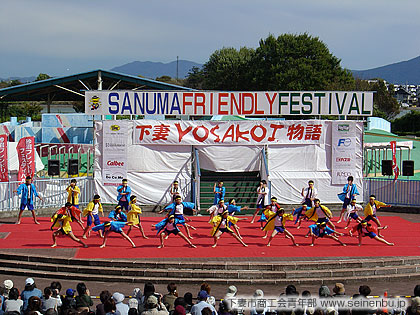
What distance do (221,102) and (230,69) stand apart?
201 feet

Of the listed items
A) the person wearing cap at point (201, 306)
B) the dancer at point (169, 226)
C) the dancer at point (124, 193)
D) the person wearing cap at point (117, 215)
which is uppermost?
the dancer at point (124, 193)

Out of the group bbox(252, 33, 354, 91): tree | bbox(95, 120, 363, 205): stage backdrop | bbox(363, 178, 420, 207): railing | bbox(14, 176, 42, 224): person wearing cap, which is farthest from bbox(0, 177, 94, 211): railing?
bbox(252, 33, 354, 91): tree

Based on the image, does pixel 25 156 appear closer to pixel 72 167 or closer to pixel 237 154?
pixel 72 167

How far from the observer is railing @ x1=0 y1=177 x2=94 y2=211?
21.6m

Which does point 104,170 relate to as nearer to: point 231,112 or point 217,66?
point 231,112

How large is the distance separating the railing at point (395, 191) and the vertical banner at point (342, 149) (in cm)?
146

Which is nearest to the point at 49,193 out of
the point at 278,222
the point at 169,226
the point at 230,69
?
the point at 169,226

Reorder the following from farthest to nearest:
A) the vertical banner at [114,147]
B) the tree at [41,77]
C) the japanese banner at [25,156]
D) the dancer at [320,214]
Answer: the tree at [41,77] → the vertical banner at [114,147] → the japanese banner at [25,156] → the dancer at [320,214]

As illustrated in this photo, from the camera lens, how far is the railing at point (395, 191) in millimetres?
24078

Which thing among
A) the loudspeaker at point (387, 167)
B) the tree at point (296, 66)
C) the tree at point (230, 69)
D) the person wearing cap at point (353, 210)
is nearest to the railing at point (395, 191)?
the loudspeaker at point (387, 167)

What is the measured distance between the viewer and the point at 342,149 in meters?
24.1

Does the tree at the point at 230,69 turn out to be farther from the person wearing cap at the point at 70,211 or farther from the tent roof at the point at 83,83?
the person wearing cap at the point at 70,211

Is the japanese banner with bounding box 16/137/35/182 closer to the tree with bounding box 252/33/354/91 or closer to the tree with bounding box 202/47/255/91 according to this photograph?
the tree with bounding box 252/33/354/91

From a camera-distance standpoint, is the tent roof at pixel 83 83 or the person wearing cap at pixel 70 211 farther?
the tent roof at pixel 83 83
